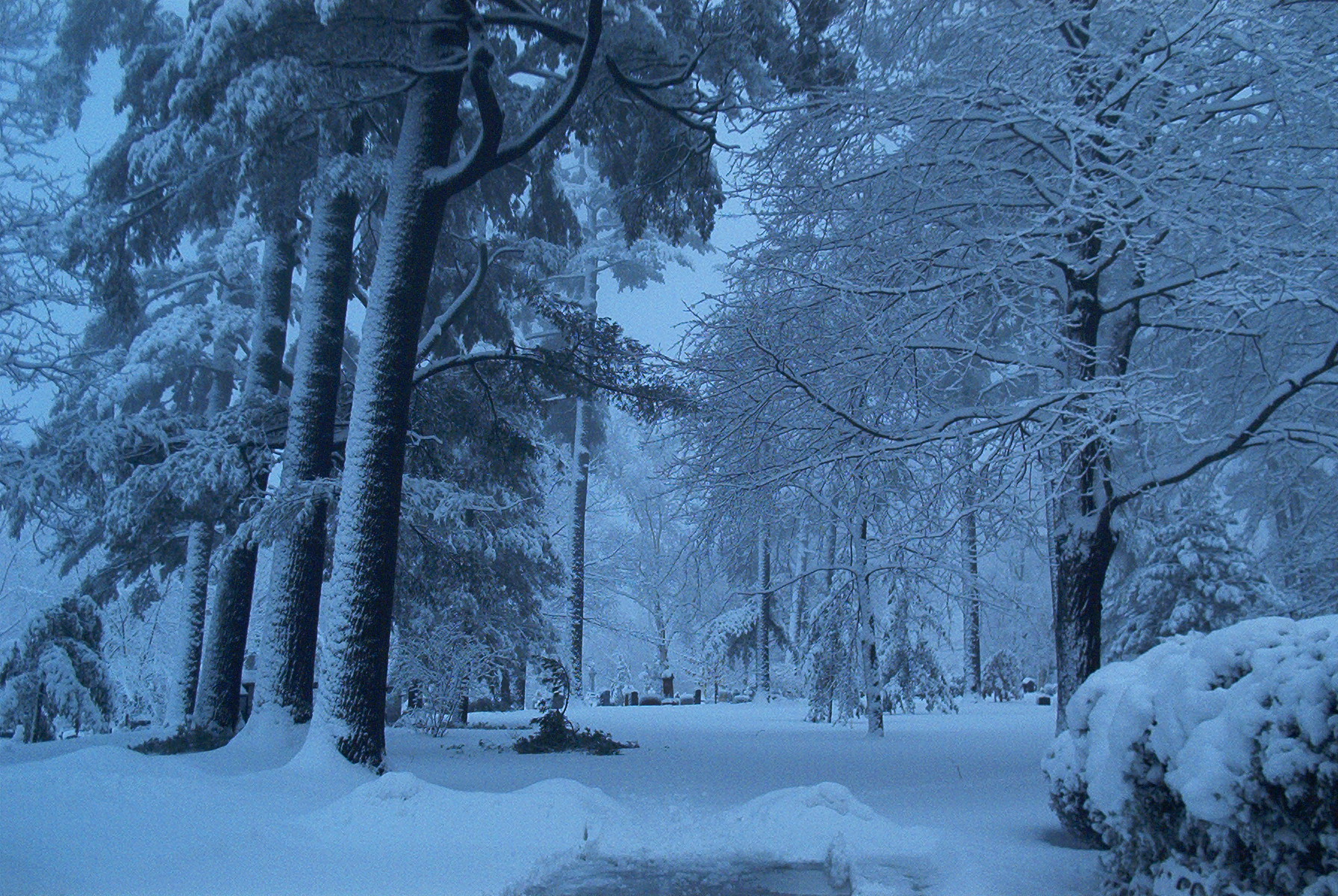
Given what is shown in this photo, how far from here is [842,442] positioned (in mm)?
8562

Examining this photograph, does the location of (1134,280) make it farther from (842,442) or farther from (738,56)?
(738,56)

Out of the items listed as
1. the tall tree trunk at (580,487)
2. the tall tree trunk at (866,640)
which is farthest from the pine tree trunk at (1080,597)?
the tall tree trunk at (580,487)

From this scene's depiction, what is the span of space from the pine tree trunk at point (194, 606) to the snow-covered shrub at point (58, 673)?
1.93m

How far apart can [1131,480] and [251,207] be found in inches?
454

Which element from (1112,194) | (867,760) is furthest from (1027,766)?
(1112,194)

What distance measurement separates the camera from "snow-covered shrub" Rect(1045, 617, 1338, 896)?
3129 mm

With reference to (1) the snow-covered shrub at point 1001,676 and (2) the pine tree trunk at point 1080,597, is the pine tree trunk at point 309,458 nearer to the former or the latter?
(2) the pine tree trunk at point 1080,597

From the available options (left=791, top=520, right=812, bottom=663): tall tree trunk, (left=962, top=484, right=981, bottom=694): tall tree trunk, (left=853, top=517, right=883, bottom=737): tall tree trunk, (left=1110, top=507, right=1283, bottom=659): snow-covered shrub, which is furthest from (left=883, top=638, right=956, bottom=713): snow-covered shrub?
(left=1110, top=507, right=1283, bottom=659): snow-covered shrub

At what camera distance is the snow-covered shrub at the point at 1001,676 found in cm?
3044

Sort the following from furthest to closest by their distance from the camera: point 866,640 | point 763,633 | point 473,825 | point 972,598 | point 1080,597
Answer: point 763,633 → point 866,640 → point 972,598 → point 1080,597 → point 473,825

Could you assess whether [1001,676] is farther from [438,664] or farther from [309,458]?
[309,458]

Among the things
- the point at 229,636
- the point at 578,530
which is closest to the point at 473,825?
the point at 229,636

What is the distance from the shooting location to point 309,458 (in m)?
10.6

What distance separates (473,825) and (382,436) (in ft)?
13.1
